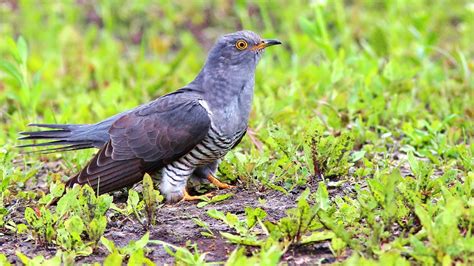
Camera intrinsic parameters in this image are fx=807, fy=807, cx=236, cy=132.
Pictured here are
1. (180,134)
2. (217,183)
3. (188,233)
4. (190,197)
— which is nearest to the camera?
(188,233)

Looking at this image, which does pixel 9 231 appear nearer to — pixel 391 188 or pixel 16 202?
pixel 16 202

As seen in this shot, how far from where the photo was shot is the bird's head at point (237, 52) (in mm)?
5141

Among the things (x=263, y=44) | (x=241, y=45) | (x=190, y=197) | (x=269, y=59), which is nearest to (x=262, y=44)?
(x=263, y=44)

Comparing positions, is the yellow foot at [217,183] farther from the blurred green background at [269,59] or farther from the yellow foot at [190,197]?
the blurred green background at [269,59]

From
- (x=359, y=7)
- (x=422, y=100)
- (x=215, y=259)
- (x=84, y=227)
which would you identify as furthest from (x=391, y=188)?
(x=359, y=7)

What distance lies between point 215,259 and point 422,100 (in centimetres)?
318

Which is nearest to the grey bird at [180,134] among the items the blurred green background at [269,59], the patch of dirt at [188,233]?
the patch of dirt at [188,233]

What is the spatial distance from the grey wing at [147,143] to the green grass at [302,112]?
1.18ft

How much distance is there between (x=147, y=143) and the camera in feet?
15.9

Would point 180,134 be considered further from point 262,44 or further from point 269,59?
point 269,59

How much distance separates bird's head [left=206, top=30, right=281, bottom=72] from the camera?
16.9 feet

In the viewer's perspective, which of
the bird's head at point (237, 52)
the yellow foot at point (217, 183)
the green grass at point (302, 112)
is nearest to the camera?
the green grass at point (302, 112)

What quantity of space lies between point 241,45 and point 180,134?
0.82 metres

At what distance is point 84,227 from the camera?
3896mm
